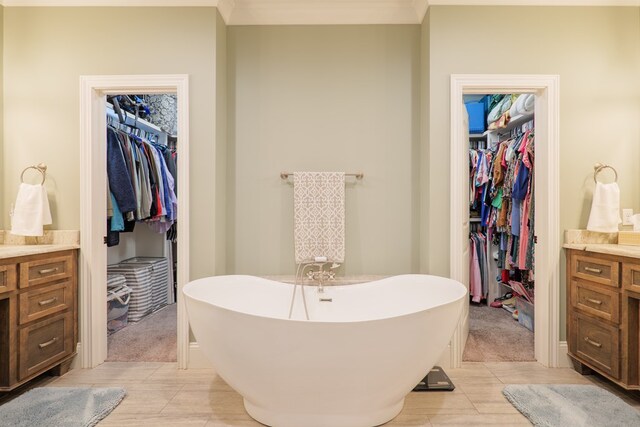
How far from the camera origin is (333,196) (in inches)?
101

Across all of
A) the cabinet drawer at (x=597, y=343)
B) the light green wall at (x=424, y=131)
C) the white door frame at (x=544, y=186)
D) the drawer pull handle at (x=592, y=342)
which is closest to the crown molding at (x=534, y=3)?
the light green wall at (x=424, y=131)

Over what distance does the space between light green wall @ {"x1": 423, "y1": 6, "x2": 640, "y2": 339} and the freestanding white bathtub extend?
927 millimetres

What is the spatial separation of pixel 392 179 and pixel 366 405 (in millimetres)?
1550

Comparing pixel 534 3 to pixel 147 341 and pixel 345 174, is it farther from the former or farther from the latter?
pixel 147 341

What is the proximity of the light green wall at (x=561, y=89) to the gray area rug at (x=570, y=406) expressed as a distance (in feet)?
1.70

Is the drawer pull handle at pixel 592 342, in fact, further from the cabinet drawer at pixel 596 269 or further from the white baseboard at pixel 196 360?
the white baseboard at pixel 196 360

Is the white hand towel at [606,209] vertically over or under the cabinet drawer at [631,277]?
over

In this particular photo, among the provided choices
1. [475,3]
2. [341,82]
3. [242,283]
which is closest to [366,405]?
[242,283]

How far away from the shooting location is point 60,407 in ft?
6.10

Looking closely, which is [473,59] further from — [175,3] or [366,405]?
[366,405]

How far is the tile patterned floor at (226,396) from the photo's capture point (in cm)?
180

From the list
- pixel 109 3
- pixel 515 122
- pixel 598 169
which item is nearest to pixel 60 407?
pixel 109 3

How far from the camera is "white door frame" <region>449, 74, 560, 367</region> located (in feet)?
7.84

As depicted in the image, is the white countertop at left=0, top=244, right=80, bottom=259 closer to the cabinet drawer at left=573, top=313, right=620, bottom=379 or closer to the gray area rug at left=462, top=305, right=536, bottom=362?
the gray area rug at left=462, top=305, right=536, bottom=362
